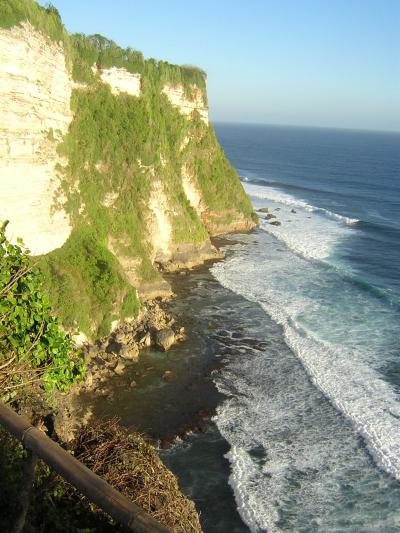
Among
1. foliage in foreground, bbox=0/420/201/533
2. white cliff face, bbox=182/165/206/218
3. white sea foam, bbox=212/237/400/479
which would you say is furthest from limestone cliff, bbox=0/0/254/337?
foliage in foreground, bbox=0/420/201/533

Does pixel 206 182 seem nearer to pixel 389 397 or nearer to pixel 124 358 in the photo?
pixel 124 358

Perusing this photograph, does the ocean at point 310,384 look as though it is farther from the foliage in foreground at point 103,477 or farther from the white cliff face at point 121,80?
the white cliff face at point 121,80

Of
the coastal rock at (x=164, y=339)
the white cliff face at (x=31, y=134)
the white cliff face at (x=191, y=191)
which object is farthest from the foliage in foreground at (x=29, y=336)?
the white cliff face at (x=191, y=191)

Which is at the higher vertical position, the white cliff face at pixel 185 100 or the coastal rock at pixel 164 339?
the white cliff face at pixel 185 100

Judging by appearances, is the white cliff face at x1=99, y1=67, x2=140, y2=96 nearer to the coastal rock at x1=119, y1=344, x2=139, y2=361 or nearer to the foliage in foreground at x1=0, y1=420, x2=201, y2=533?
the coastal rock at x1=119, y1=344, x2=139, y2=361

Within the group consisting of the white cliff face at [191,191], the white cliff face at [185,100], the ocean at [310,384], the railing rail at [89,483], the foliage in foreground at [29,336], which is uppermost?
the white cliff face at [185,100]

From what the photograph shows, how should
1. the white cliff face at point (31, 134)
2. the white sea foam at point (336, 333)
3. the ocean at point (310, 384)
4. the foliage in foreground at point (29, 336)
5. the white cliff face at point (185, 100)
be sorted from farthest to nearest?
the white cliff face at point (185, 100), the white cliff face at point (31, 134), the white sea foam at point (336, 333), the ocean at point (310, 384), the foliage in foreground at point (29, 336)

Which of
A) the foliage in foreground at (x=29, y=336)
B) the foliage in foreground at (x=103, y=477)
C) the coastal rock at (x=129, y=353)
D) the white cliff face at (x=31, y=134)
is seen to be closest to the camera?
the foliage in foreground at (x=103, y=477)
